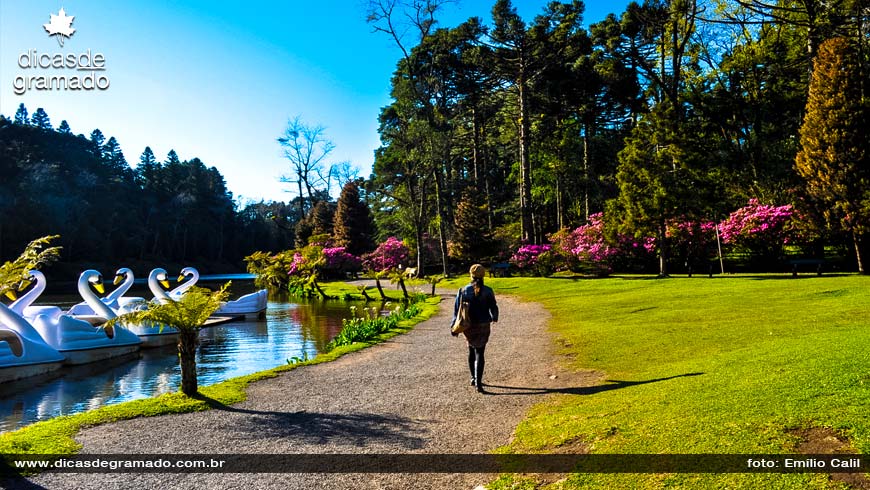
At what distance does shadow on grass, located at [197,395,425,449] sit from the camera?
19.1 feet

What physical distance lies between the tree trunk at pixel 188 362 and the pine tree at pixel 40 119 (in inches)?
3542

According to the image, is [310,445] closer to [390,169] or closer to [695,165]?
[695,165]

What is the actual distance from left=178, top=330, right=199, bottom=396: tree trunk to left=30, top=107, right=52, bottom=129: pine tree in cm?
8997

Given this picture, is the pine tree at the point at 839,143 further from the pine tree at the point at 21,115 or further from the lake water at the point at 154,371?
the pine tree at the point at 21,115

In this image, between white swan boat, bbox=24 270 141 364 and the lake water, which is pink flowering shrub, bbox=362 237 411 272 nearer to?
the lake water

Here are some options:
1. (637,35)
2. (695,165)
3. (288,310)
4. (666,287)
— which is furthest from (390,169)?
(666,287)

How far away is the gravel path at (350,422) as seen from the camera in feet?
15.8

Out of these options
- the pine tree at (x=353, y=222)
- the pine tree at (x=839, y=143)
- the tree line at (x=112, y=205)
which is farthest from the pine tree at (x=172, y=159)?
the pine tree at (x=839, y=143)

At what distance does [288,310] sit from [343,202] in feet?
112

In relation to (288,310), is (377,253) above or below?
above

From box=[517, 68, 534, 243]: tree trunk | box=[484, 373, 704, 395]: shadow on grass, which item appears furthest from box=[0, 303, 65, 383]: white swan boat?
box=[517, 68, 534, 243]: tree trunk

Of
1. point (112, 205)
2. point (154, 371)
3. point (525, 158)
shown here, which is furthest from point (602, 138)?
point (112, 205)

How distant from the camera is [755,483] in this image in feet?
12.6

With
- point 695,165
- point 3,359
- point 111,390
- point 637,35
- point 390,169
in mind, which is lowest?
point 111,390
